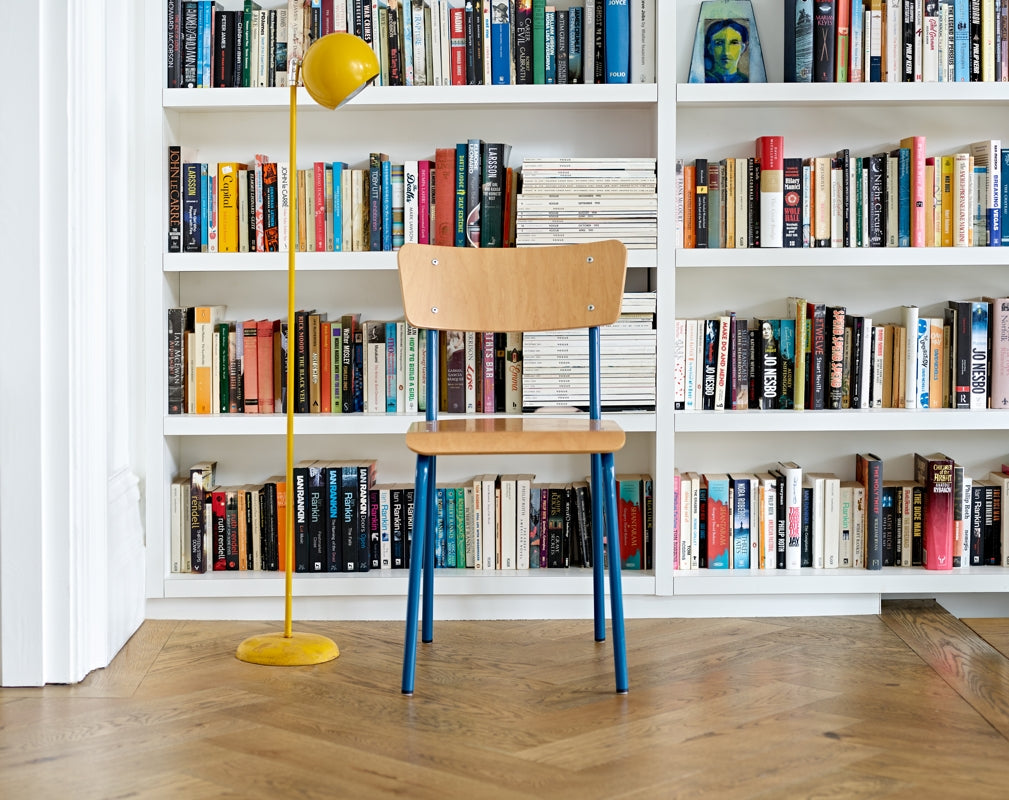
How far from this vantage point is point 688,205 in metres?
2.68

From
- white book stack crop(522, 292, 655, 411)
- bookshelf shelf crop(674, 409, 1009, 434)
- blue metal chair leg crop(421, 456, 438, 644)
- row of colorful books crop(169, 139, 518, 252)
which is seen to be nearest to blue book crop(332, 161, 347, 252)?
row of colorful books crop(169, 139, 518, 252)

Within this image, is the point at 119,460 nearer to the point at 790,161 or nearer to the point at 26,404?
the point at 26,404

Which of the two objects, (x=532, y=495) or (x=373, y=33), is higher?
(x=373, y=33)

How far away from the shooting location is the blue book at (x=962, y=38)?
2643 millimetres

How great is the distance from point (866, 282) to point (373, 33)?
1324 mm

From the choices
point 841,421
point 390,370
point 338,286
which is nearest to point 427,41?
point 338,286

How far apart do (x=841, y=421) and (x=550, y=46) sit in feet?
3.56

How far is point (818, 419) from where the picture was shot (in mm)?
2645

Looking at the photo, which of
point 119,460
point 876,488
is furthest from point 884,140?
point 119,460

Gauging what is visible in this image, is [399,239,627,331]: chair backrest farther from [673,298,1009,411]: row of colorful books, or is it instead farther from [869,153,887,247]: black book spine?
[869,153,887,247]: black book spine

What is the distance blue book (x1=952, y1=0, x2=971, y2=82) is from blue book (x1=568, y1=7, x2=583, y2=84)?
0.85 metres

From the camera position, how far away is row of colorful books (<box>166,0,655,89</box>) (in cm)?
265

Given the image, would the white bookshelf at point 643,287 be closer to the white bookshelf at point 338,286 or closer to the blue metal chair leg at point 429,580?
the white bookshelf at point 338,286

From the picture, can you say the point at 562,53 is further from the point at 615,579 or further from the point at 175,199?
the point at 615,579
